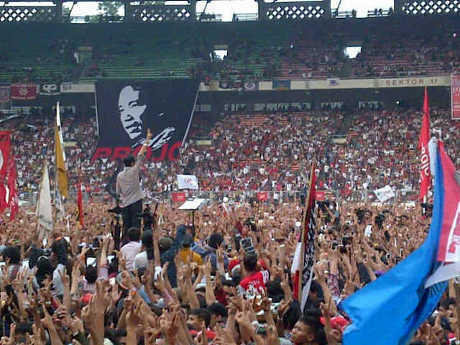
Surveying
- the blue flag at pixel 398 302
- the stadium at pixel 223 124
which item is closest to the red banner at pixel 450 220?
the blue flag at pixel 398 302

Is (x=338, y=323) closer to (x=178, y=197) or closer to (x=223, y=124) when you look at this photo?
(x=178, y=197)

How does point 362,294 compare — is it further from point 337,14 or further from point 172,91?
point 337,14

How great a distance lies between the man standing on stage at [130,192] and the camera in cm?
1073

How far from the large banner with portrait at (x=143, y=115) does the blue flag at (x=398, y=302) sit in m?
21.7

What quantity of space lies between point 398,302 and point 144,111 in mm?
24020

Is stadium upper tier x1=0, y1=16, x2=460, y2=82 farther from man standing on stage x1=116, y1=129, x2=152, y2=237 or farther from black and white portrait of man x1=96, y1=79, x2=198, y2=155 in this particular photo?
man standing on stage x1=116, y1=129, x2=152, y2=237

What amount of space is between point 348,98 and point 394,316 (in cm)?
3835

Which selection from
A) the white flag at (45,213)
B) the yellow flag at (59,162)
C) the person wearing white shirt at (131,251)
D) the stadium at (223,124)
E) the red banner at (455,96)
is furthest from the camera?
the red banner at (455,96)

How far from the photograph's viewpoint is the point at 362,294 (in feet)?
14.2

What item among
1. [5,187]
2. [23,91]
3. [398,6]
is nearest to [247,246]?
[5,187]

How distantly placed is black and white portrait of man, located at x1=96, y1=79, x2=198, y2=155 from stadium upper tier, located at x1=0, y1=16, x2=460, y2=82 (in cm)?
844

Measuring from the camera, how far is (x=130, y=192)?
10.9m

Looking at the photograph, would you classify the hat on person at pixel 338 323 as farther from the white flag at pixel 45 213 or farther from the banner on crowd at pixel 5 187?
the banner on crowd at pixel 5 187

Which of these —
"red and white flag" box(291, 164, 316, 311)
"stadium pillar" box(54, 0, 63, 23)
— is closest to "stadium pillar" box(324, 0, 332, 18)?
"stadium pillar" box(54, 0, 63, 23)
